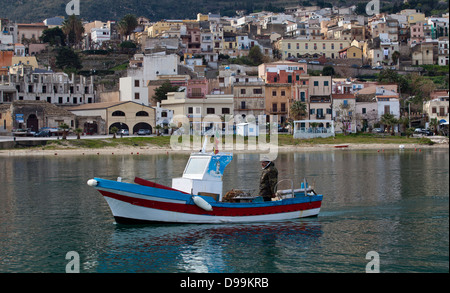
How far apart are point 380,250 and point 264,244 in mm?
4709

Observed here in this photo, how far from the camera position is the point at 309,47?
145500mm

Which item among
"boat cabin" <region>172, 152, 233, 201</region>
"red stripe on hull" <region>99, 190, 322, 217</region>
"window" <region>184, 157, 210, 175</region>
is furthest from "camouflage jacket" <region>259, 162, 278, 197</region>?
"window" <region>184, 157, 210, 175</region>

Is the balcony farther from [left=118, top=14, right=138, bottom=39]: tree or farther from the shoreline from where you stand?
[left=118, top=14, right=138, bottom=39]: tree

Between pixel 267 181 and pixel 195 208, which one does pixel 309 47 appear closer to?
pixel 267 181

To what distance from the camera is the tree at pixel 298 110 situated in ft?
294

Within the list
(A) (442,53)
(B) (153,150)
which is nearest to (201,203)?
(B) (153,150)

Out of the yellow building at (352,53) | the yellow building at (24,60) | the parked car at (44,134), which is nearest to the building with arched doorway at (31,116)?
the parked car at (44,134)

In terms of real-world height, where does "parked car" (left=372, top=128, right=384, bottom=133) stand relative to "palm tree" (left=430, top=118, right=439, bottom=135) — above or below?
below

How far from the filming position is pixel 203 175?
29.1 meters

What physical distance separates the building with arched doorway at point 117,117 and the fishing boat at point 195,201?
2468 inches

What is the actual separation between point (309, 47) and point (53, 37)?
62996 mm

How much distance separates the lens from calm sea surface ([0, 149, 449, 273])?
73.2 feet

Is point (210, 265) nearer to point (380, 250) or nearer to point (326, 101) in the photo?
point (380, 250)

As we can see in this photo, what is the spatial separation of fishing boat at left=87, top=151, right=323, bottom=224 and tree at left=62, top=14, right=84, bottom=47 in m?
125
